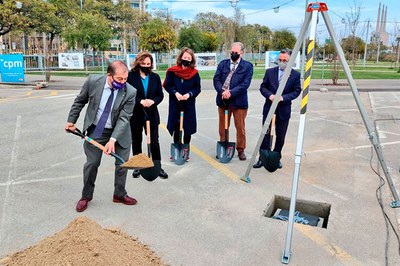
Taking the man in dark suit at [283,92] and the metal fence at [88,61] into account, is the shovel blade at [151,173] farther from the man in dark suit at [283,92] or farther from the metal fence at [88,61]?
the metal fence at [88,61]

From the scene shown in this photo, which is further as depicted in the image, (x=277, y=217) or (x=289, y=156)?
(x=289, y=156)

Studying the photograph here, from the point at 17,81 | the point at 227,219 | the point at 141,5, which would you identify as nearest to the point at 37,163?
the point at 227,219

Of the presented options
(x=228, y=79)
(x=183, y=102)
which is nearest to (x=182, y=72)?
(x=183, y=102)

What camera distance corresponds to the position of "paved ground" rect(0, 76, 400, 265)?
3578 millimetres

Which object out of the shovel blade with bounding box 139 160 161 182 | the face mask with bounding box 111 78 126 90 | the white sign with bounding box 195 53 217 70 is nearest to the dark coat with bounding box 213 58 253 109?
the shovel blade with bounding box 139 160 161 182

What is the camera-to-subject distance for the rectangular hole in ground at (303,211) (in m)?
4.46

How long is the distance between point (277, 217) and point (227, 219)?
0.71m

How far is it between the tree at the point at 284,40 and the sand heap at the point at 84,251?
199 ft

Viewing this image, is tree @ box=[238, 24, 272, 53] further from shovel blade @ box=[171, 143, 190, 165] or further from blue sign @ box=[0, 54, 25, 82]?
shovel blade @ box=[171, 143, 190, 165]

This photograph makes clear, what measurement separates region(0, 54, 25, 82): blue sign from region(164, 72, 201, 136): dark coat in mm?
18991

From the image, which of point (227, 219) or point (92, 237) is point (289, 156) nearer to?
point (227, 219)

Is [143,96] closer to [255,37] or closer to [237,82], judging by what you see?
[237,82]

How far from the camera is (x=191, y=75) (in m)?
5.84

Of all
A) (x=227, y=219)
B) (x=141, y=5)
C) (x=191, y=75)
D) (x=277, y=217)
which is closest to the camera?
(x=227, y=219)
